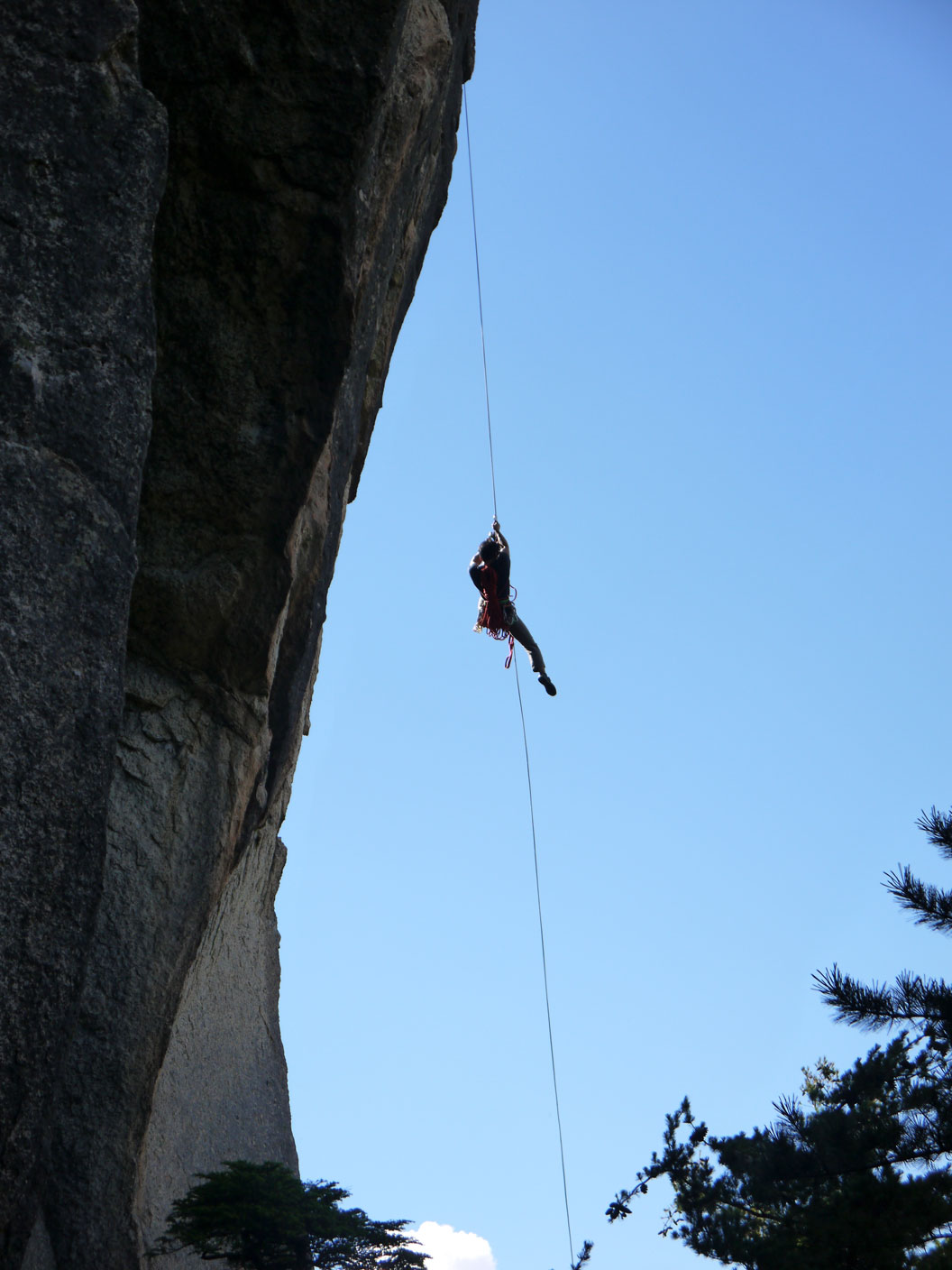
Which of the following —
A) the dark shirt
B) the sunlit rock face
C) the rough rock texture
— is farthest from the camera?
the dark shirt

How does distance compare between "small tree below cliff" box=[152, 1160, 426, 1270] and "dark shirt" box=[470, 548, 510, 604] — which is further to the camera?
"dark shirt" box=[470, 548, 510, 604]

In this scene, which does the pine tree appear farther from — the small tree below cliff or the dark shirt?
the dark shirt

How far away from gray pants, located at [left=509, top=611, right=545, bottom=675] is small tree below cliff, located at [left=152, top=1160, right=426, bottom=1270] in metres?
5.56

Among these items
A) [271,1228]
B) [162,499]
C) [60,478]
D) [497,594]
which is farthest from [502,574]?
[60,478]

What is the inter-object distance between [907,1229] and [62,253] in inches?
270

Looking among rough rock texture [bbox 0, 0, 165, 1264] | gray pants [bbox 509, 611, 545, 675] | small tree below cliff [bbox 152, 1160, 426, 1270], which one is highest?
gray pants [bbox 509, 611, 545, 675]

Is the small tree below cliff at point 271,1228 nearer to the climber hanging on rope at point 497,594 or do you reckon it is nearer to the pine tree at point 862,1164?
the pine tree at point 862,1164

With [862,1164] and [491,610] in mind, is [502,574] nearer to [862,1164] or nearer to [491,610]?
[491,610]

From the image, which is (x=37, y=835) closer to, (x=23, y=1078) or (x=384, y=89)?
(x=23, y=1078)

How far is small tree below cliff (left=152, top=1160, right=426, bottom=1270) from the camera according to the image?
25.3ft

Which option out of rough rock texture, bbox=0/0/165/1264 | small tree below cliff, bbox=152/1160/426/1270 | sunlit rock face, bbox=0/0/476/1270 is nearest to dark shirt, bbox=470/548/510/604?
sunlit rock face, bbox=0/0/476/1270

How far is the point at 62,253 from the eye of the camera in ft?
18.9

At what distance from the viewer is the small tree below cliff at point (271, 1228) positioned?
25.3 feet

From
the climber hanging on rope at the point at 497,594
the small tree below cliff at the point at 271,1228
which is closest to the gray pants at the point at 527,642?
the climber hanging on rope at the point at 497,594
